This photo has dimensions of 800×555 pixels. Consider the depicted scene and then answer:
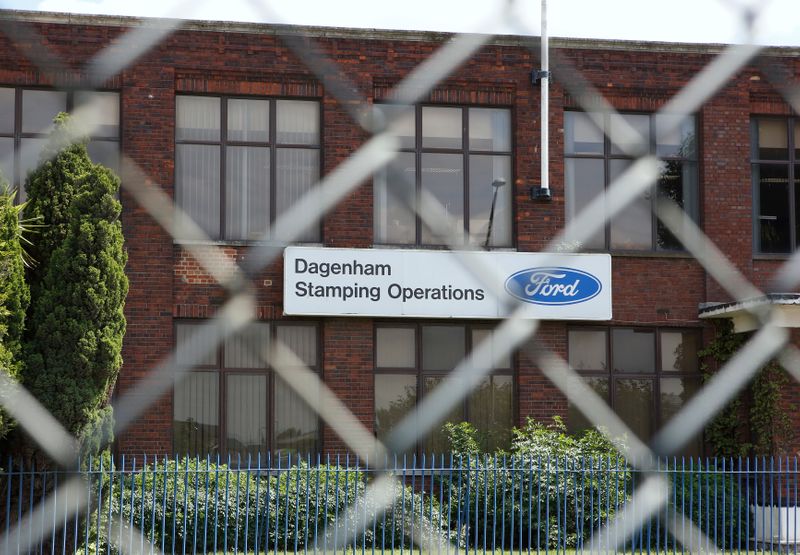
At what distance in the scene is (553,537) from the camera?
15367mm

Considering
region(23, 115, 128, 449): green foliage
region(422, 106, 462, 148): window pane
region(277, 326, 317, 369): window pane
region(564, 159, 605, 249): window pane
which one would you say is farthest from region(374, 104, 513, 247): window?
region(23, 115, 128, 449): green foliage

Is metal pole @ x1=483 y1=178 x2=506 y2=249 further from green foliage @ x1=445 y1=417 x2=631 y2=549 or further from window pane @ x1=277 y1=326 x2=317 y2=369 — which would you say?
window pane @ x1=277 y1=326 x2=317 y2=369

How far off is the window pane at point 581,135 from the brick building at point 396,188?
0.03m

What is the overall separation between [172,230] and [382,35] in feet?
14.0

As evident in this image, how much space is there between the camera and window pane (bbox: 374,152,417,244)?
1744 cm

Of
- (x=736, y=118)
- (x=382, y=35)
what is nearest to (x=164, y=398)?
(x=382, y=35)

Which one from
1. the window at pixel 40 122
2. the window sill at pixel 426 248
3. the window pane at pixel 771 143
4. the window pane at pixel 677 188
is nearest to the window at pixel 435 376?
the window sill at pixel 426 248

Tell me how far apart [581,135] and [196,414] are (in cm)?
725

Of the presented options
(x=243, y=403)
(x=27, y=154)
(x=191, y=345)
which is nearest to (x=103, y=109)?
(x=27, y=154)

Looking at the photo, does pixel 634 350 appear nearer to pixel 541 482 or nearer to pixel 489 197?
pixel 489 197

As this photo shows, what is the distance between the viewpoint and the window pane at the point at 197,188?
17031 millimetres

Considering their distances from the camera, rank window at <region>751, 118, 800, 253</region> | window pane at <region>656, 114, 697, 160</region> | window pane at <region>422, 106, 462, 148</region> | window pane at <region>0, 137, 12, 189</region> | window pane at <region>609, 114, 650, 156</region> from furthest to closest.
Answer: window at <region>751, 118, 800, 253</region> < window pane at <region>656, 114, 697, 160</region> < window pane at <region>609, 114, 650, 156</region> < window pane at <region>422, 106, 462, 148</region> < window pane at <region>0, 137, 12, 189</region>

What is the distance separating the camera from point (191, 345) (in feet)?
55.2

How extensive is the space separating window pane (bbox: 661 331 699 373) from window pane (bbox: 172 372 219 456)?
22.5 feet
